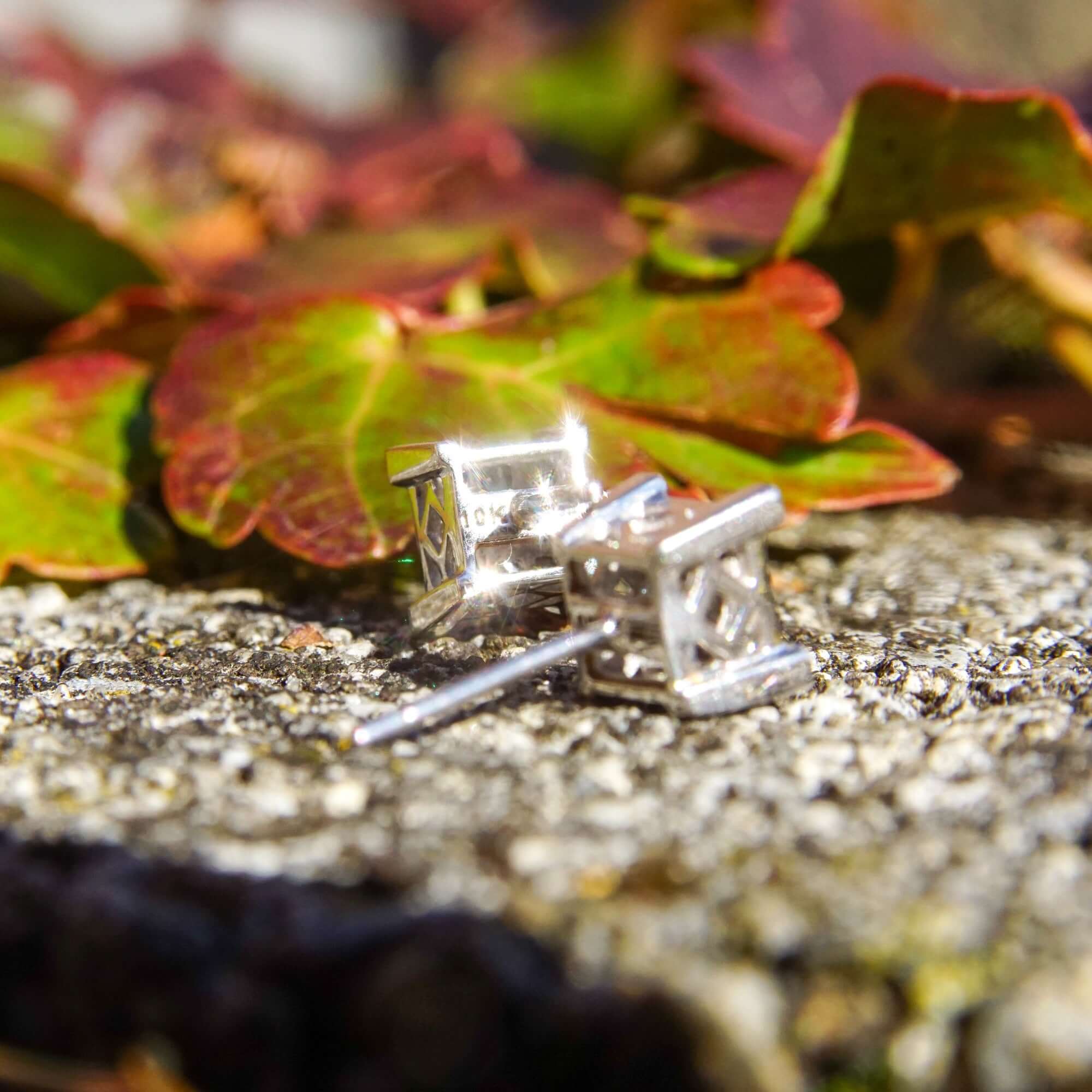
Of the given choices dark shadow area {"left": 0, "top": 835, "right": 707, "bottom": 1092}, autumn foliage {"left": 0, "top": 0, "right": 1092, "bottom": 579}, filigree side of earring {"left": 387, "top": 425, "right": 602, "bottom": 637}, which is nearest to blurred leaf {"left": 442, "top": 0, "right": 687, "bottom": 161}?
autumn foliage {"left": 0, "top": 0, "right": 1092, "bottom": 579}

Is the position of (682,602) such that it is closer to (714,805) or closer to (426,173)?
(714,805)

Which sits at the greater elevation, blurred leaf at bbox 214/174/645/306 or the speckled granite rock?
blurred leaf at bbox 214/174/645/306

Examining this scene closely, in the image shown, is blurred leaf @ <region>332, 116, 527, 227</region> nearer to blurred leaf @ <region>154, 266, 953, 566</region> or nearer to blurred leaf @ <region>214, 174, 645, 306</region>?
blurred leaf @ <region>214, 174, 645, 306</region>

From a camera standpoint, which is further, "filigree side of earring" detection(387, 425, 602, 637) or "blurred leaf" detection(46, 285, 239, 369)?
"blurred leaf" detection(46, 285, 239, 369)

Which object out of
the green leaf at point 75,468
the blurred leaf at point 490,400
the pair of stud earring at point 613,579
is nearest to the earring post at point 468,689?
the pair of stud earring at point 613,579

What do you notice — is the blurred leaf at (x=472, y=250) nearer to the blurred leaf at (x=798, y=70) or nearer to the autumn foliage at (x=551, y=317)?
the autumn foliage at (x=551, y=317)

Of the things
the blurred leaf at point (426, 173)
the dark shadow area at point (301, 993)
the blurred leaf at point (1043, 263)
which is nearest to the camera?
the dark shadow area at point (301, 993)
